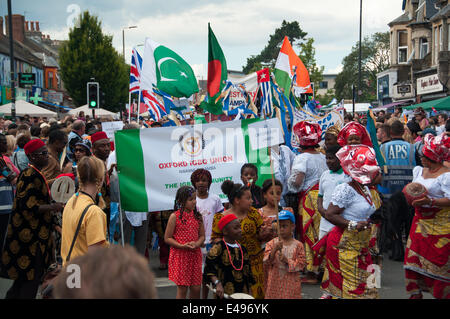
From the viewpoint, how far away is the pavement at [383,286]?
6730mm

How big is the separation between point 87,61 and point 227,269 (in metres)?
58.9

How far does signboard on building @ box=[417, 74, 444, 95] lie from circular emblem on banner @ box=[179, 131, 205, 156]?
27252 millimetres

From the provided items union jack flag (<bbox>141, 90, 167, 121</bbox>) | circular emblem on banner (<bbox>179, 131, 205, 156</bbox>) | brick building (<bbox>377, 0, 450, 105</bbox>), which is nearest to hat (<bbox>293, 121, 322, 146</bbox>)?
circular emblem on banner (<bbox>179, 131, 205, 156</bbox>)

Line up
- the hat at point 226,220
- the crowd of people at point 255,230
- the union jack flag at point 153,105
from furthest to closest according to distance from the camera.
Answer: the union jack flag at point 153,105 < the hat at point 226,220 < the crowd of people at point 255,230

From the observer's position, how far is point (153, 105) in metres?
12.6

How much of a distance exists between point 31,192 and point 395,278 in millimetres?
4654

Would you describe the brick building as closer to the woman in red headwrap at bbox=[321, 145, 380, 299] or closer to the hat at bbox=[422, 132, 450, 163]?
the hat at bbox=[422, 132, 450, 163]

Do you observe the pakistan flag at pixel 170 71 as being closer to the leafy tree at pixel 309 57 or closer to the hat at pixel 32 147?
the hat at pixel 32 147

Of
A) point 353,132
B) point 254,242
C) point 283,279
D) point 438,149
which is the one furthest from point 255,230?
point 353,132

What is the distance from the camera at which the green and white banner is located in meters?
6.62

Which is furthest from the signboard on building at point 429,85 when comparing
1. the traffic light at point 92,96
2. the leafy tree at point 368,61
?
the leafy tree at point 368,61

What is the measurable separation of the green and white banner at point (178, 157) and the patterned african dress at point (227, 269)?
174 cm

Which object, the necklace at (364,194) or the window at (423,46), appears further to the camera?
the window at (423,46)

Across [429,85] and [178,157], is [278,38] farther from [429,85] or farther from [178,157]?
[178,157]
